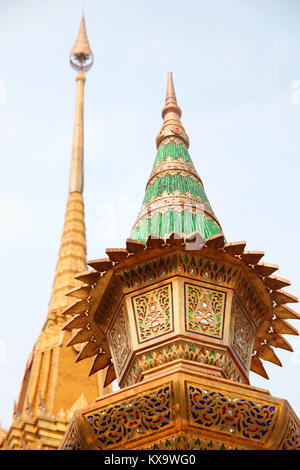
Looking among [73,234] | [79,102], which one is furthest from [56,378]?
[79,102]

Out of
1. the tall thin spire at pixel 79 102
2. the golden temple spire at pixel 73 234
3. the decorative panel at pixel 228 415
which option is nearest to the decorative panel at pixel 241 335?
the decorative panel at pixel 228 415

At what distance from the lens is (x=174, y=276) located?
17.9 feet

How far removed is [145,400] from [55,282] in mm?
18104

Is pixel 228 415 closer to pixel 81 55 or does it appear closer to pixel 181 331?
pixel 181 331

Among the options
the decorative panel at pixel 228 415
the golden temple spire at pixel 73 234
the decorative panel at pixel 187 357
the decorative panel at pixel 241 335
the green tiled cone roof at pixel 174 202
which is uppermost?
the golden temple spire at pixel 73 234

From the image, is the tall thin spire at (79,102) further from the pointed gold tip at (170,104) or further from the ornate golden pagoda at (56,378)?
the pointed gold tip at (170,104)

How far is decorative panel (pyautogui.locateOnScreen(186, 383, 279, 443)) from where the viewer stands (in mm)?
4613

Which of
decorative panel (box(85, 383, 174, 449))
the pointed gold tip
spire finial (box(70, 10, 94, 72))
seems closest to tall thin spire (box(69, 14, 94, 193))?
spire finial (box(70, 10, 94, 72))

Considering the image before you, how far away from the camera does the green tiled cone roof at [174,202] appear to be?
19.7ft

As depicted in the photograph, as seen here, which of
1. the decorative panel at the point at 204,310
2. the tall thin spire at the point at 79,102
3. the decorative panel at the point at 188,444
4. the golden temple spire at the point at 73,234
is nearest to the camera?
the decorative panel at the point at 188,444

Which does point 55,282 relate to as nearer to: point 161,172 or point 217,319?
point 161,172

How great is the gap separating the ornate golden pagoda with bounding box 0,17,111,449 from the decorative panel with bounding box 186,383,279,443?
13.6m
